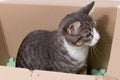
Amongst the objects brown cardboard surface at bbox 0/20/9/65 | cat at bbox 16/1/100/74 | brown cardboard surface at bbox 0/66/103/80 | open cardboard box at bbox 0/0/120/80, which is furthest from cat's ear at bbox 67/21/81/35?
brown cardboard surface at bbox 0/20/9/65

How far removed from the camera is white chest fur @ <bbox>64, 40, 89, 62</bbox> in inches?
42.1

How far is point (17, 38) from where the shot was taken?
129 cm

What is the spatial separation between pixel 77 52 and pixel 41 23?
0.23 metres

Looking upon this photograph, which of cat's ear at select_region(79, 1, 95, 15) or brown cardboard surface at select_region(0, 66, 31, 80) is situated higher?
cat's ear at select_region(79, 1, 95, 15)

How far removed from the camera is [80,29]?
1.02m

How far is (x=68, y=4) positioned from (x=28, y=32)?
242 mm

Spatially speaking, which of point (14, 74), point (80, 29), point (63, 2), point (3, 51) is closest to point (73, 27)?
point (80, 29)

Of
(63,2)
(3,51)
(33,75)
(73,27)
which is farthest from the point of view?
(3,51)

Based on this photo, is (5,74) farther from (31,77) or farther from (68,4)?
(68,4)

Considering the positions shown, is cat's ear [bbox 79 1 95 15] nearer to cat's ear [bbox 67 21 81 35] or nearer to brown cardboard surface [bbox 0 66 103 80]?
cat's ear [bbox 67 21 81 35]

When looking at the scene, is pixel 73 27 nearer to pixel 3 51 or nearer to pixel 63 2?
pixel 63 2

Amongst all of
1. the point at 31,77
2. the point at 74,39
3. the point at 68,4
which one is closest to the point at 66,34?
the point at 74,39

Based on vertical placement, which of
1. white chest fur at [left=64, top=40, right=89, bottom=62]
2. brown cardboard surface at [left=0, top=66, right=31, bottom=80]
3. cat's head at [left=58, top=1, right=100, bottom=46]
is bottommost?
white chest fur at [left=64, top=40, right=89, bottom=62]

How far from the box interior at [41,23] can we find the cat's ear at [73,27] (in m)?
0.13
